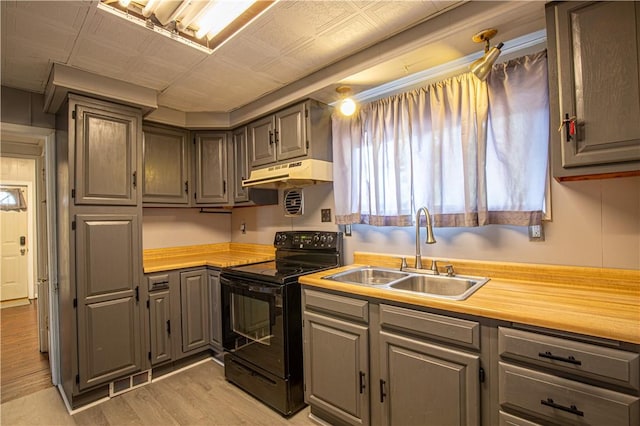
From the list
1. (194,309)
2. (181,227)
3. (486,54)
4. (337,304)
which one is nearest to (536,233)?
(486,54)

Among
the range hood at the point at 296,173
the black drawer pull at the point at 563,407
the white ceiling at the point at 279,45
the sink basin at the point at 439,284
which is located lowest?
the black drawer pull at the point at 563,407

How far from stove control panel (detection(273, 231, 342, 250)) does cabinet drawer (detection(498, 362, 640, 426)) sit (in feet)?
4.87

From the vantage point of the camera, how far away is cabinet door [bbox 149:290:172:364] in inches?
97.4

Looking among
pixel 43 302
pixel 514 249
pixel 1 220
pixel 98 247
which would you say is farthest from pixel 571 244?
pixel 1 220

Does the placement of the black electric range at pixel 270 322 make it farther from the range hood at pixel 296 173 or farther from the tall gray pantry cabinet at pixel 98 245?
the tall gray pantry cabinet at pixel 98 245

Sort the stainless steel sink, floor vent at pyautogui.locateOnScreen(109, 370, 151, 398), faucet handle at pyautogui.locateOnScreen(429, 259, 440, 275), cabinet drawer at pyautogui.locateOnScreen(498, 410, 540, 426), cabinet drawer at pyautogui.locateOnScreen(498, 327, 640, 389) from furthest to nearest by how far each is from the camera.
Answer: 1. floor vent at pyautogui.locateOnScreen(109, 370, 151, 398)
2. faucet handle at pyautogui.locateOnScreen(429, 259, 440, 275)
3. the stainless steel sink
4. cabinet drawer at pyautogui.locateOnScreen(498, 410, 540, 426)
5. cabinet drawer at pyautogui.locateOnScreen(498, 327, 640, 389)

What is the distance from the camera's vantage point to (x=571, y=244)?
160 cm

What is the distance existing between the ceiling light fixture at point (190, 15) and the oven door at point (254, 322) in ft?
5.19

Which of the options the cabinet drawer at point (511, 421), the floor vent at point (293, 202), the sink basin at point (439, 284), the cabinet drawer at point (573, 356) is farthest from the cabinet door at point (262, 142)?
the cabinet drawer at point (511, 421)

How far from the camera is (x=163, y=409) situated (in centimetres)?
211

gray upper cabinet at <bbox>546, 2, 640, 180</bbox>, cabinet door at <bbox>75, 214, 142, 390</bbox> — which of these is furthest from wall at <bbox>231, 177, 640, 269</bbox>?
cabinet door at <bbox>75, 214, 142, 390</bbox>

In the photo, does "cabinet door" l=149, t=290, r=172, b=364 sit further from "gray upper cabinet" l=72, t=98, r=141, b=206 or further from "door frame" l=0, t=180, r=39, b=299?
"door frame" l=0, t=180, r=39, b=299

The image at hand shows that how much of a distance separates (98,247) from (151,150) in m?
1.03

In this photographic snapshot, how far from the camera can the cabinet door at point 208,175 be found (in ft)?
10.1
